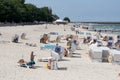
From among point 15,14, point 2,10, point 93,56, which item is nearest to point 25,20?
point 15,14

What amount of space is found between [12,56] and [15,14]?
65914 mm

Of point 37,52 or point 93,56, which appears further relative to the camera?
point 37,52

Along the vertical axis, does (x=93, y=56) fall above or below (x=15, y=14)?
below

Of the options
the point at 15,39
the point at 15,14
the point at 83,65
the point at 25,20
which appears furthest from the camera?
the point at 25,20

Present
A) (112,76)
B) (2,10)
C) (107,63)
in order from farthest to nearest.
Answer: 1. (2,10)
2. (107,63)
3. (112,76)

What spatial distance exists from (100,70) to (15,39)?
1195 cm

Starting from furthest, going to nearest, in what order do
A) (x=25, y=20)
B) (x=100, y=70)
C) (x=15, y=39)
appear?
1. (x=25, y=20)
2. (x=15, y=39)
3. (x=100, y=70)

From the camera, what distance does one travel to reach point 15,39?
26828 millimetres

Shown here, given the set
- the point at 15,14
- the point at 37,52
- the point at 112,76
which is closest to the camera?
the point at 112,76

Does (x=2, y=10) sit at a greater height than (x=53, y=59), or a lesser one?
greater

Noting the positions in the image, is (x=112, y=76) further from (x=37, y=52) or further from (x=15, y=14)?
(x=15, y=14)

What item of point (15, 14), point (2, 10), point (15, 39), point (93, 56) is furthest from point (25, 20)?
point (93, 56)

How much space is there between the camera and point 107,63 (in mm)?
18953

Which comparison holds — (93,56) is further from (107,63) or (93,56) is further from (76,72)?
(76,72)
